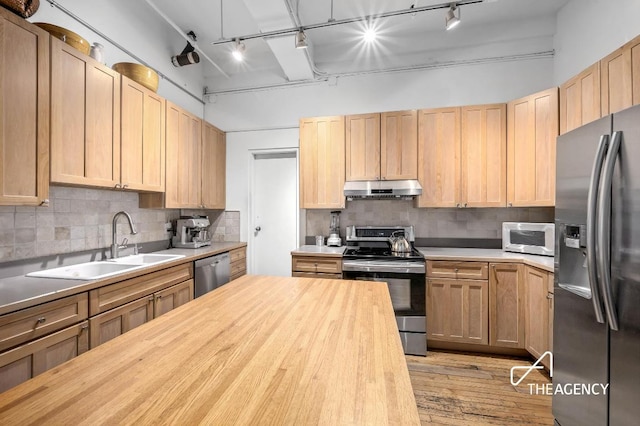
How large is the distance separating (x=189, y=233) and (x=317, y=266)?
166 centimetres

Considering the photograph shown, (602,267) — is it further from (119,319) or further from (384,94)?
(384,94)

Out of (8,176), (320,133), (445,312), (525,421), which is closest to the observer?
(8,176)

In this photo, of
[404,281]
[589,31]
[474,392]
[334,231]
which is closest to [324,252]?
[334,231]

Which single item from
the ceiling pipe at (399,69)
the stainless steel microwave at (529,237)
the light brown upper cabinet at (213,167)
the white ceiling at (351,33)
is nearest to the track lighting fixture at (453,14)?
the white ceiling at (351,33)

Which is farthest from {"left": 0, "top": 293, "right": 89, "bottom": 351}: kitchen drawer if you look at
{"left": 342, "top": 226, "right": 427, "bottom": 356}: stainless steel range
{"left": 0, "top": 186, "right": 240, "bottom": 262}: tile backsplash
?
{"left": 342, "top": 226, "right": 427, "bottom": 356}: stainless steel range

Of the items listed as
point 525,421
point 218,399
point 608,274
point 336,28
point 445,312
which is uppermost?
point 336,28

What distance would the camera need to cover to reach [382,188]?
3037 millimetres

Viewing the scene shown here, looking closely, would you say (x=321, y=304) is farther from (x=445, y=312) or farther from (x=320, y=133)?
(x=320, y=133)

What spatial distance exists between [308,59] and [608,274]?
10.5 feet

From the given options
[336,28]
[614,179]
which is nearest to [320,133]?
[336,28]

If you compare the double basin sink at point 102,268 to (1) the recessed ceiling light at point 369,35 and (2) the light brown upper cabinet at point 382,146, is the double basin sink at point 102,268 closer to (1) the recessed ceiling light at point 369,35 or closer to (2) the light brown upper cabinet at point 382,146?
(2) the light brown upper cabinet at point 382,146

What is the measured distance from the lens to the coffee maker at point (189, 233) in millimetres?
3250

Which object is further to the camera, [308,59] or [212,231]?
[212,231]

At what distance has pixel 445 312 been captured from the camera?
8.77 ft
